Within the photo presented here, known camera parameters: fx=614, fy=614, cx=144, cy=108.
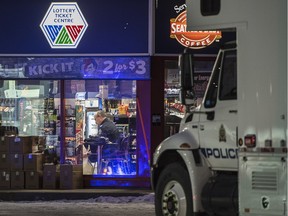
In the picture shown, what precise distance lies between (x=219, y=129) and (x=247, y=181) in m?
1.15

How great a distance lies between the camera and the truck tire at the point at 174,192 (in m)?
8.25

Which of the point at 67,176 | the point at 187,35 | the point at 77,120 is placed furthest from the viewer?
the point at 77,120

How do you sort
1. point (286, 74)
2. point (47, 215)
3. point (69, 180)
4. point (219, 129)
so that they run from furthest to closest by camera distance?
point (69, 180)
point (47, 215)
point (219, 129)
point (286, 74)

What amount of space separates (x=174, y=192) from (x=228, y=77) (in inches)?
69.3

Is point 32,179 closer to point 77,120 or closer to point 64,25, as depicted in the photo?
point 77,120

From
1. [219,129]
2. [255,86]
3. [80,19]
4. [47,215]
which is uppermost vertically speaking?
[80,19]

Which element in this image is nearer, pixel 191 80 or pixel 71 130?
pixel 191 80

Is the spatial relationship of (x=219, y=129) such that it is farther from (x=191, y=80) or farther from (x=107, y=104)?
(x=107, y=104)

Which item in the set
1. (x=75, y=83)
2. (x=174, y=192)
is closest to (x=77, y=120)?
(x=75, y=83)

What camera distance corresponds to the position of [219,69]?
828cm

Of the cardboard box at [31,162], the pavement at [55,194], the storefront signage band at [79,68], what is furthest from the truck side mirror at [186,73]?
the cardboard box at [31,162]

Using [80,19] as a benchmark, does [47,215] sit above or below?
below

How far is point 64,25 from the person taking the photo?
48.8 feet

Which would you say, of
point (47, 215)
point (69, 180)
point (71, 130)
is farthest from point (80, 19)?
point (47, 215)
